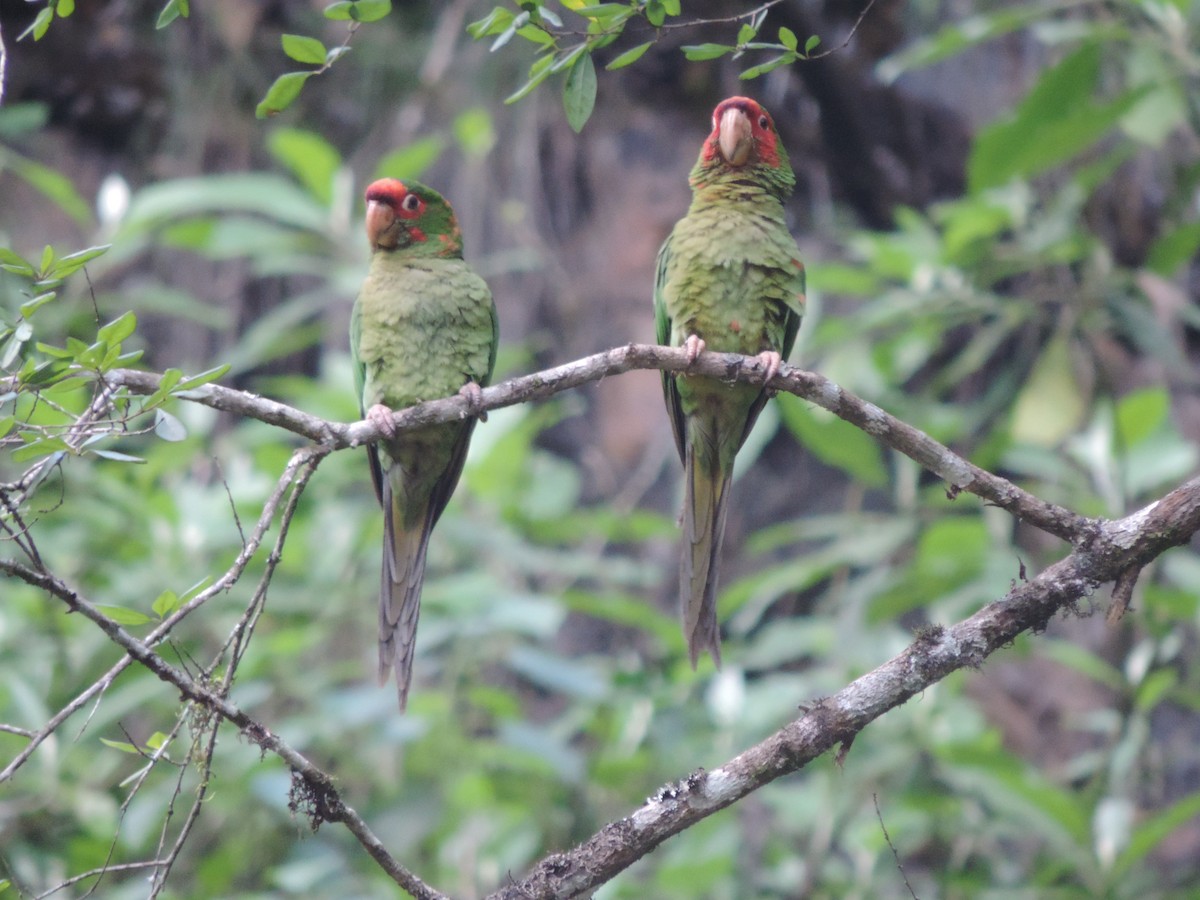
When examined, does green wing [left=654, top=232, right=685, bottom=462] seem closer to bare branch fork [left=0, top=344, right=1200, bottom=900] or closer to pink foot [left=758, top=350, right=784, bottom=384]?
pink foot [left=758, top=350, right=784, bottom=384]

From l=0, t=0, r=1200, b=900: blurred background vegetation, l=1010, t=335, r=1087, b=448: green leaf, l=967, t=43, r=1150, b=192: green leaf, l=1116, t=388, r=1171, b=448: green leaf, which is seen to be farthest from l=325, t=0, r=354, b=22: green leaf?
l=1010, t=335, r=1087, b=448: green leaf


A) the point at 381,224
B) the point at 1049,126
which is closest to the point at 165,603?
the point at 381,224

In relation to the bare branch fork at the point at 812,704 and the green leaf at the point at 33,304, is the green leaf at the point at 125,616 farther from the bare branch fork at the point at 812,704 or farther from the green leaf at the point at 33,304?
the green leaf at the point at 33,304

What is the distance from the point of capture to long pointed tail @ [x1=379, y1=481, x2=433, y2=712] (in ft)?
8.85

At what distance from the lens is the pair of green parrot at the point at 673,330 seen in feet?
9.48

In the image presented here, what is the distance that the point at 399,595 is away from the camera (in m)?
2.86

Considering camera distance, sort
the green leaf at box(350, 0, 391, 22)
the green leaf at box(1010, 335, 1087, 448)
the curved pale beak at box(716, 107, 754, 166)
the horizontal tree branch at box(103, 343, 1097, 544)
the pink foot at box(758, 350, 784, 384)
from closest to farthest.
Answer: the green leaf at box(350, 0, 391, 22) → the horizontal tree branch at box(103, 343, 1097, 544) → the pink foot at box(758, 350, 784, 384) → the curved pale beak at box(716, 107, 754, 166) → the green leaf at box(1010, 335, 1087, 448)

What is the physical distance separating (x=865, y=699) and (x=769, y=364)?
85 cm

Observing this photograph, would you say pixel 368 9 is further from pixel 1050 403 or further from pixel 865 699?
pixel 1050 403

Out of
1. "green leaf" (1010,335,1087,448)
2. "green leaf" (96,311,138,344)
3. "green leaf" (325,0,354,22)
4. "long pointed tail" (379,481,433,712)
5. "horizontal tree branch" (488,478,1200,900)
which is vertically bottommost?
"horizontal tree branch" (488,478,1200,900)

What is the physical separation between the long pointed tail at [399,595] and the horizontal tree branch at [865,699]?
573mm

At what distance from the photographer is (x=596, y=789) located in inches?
175

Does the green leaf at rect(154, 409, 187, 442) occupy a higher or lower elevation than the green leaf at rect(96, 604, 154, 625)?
higher

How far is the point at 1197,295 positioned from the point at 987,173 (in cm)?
252
